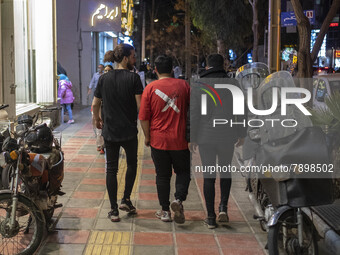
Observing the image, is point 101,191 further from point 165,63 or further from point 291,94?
point 291,94

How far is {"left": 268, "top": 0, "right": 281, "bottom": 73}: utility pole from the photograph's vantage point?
1164 cm

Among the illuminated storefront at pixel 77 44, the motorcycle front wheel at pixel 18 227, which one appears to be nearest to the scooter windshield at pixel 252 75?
the motorcycle front wheel at pixel 18 227

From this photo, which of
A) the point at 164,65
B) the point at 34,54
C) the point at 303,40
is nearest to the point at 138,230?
the point at 164,65

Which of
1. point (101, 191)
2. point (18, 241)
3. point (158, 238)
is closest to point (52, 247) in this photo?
point (18, 241)

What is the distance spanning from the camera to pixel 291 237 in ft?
14.1

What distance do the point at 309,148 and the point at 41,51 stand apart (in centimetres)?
1025

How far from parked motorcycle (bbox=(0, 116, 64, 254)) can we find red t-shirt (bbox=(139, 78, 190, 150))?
3.61ft

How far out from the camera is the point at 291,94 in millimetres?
5375

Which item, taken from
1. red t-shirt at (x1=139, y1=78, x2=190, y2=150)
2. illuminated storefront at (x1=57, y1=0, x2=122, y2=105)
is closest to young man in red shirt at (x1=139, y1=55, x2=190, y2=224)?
red t-shirt at (x1=139, y1=78, x2=190, y2=150)

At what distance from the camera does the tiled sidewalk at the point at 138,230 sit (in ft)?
16.3

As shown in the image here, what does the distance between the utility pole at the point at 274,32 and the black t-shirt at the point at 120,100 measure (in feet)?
22.0

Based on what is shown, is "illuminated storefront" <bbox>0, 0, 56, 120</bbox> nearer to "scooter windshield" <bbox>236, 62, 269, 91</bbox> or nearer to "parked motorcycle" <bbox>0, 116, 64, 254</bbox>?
"scooter windshield" <bbox>236, 62, 269, 91</bbox>

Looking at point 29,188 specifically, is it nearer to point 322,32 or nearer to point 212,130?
point 212,130

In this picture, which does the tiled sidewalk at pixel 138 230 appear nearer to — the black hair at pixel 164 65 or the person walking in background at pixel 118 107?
the person walking in background at pixel 118 107
